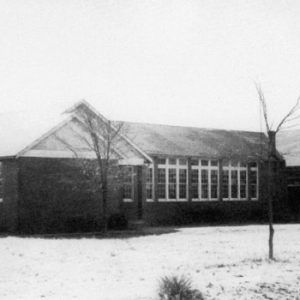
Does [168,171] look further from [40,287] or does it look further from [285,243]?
[40,287]

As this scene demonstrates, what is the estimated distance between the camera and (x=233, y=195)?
37.3m

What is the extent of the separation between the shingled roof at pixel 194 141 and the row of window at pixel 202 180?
0.58m

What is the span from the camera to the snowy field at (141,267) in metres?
11.6

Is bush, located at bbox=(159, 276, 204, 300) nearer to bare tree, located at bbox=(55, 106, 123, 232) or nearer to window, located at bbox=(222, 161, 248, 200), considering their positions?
bare tree, located at bbox=(55, 106, 123, 232)

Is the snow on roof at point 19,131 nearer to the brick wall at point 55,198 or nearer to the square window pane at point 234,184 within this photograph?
the brick wall at point 55,198

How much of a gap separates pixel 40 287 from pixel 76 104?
17.0 metres

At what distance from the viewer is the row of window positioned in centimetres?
3441

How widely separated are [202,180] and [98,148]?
39.2ft

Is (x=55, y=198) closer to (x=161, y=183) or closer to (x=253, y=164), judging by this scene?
(x=161, y=183)

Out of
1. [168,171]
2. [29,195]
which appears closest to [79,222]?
[29,195]

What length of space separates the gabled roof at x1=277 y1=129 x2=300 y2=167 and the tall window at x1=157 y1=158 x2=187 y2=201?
323 inches

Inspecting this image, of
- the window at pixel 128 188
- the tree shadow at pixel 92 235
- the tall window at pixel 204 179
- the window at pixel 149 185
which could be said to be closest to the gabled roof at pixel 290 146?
the tall window at pixel 204 179

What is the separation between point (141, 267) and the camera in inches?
591

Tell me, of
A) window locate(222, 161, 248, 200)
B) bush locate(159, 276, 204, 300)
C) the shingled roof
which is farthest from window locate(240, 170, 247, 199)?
bush locate(159, 276, 204, 300)
